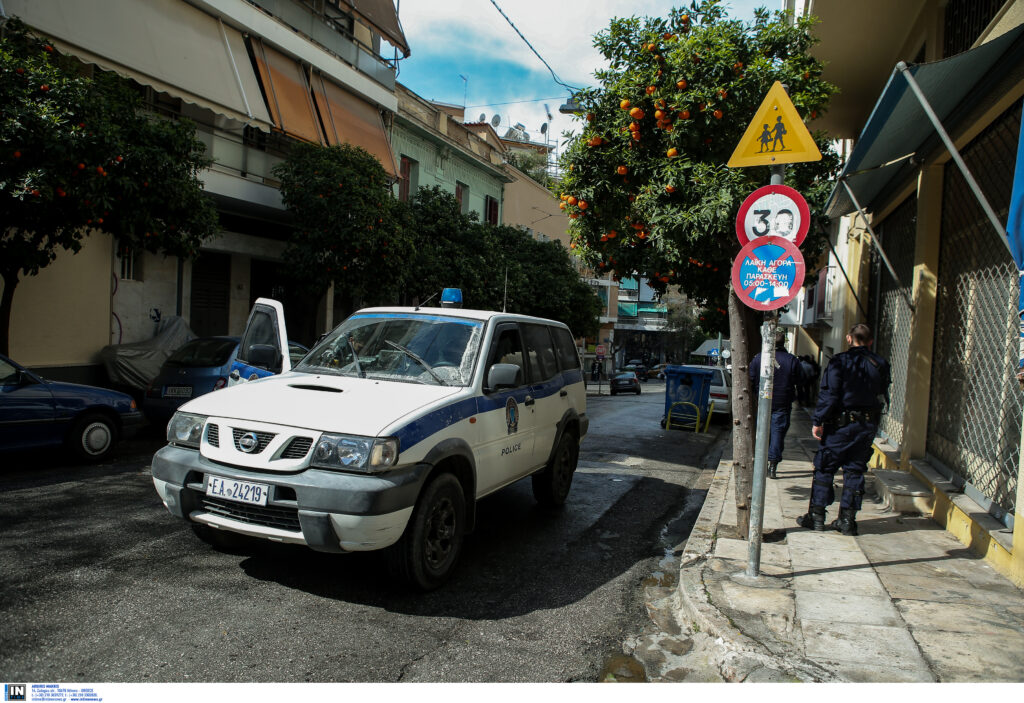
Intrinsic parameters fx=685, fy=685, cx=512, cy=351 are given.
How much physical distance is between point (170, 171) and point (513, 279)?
1367 centimetres

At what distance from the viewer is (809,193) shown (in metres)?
8.05

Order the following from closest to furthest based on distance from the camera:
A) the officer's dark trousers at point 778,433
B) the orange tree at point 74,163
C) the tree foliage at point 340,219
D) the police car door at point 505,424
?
the police car door at point 505,424
the orange tree at point 74,163
the officer's dark trousers at point 778,433
the tree foliage at point 340,219

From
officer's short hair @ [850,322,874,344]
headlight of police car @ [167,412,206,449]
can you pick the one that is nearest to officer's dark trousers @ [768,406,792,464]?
officer's short hair @ [850,322,874,344]

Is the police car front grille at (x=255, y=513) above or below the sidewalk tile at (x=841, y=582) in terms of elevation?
above

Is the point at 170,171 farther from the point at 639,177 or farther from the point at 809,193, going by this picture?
the point at 809,193

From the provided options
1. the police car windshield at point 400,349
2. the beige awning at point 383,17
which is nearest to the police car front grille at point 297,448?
the police car windshield at point 400,349

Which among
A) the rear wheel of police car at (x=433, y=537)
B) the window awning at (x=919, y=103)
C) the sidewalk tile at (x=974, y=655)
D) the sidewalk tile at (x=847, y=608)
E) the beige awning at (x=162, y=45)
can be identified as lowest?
the sidewalk tile at (x=847, y=608)

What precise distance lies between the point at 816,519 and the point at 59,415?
25.5ft

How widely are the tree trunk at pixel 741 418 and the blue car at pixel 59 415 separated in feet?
22.8

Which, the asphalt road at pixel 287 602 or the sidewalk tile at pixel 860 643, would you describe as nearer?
the asphalt road at pixel 287 602

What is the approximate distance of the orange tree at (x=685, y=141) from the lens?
627cm

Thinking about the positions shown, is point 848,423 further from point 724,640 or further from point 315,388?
point 315,388

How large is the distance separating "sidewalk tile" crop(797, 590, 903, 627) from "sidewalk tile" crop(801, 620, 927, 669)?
0.24 feet

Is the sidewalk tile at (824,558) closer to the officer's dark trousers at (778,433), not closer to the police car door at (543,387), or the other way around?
the police car door at (543,387)
